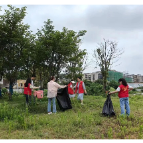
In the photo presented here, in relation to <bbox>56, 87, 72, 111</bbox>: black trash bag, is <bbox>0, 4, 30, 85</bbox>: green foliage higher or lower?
higher

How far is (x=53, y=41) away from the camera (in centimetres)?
1183

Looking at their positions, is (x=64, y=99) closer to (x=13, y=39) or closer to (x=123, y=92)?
(x=123, y=92)

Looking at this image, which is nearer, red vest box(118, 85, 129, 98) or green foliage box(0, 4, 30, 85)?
red vest box(118, 85, 129, 98)

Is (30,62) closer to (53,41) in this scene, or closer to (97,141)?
(53,41)

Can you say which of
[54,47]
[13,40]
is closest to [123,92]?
[54,47]

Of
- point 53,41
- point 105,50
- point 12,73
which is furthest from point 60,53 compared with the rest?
point 105,50

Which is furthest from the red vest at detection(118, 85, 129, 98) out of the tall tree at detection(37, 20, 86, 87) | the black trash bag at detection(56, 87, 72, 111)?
the tall tree at detection(37, 20, 86, 87)

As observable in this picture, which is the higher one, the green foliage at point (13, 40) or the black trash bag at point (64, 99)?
the green foliage at point (13, 40)

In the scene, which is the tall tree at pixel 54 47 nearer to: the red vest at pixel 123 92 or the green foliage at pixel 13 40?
the green foliage at pixel 13 40

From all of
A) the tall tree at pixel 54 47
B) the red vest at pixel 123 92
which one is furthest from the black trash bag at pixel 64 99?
the tall tree at pixel 54 47

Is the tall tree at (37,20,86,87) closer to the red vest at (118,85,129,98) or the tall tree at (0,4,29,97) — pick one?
the tall tree at (0,4,29,97)

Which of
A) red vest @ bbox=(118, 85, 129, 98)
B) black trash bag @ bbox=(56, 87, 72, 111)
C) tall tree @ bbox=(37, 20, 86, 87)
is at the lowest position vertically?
black trash bag @ bbox=(56, 87, 72, 111)

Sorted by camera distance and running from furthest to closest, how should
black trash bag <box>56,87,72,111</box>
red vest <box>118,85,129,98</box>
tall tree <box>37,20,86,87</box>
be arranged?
tall tree <box>37,20,86,87</box> < black trash bag <box>56,87,72,111</box> < red vest <box>118,85,129,98</box>

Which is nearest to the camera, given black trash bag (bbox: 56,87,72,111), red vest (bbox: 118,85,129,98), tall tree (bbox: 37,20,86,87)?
red vest (bbox: 118,85,129,98)
